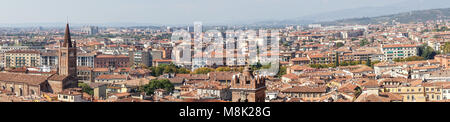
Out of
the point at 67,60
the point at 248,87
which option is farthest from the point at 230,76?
the point at 248,87

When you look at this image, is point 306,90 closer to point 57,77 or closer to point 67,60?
point 57,77

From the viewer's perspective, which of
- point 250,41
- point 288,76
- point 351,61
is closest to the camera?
point 288,76

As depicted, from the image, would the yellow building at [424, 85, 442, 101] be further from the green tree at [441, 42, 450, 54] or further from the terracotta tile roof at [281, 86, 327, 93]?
the green tree at [441, 42, 450, 54]

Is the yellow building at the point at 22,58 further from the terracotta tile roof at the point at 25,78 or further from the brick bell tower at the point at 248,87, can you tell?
the brick bell tower at the point at 248,87

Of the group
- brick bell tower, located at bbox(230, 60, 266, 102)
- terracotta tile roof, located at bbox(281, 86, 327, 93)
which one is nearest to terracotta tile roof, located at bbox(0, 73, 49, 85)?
terracotta tile roof, located at bbox(281, 86, 327, 93)
